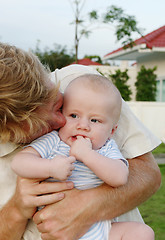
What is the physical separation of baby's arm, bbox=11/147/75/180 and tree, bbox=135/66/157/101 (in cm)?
1454

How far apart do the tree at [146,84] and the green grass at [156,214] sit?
1023cm

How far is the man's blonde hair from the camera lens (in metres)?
1.92

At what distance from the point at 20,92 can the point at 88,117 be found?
46 cm

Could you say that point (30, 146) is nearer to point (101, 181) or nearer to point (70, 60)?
point (101, 181)

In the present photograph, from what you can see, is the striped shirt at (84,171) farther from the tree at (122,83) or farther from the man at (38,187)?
the tree at (122,83)

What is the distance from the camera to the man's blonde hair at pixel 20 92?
1920 millimetres

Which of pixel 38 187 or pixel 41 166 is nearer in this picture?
pixel 41 166

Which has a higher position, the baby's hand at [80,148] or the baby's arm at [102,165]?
the baby's hand at [80,148]

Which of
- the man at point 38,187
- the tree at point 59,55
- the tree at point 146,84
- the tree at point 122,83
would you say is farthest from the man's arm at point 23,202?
the tree at point 59,55

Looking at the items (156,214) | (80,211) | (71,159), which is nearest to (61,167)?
(71,159)

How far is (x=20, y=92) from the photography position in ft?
6.36

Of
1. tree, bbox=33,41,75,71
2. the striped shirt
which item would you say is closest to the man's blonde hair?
the striped shirt

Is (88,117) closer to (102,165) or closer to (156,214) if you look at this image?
(102,165)

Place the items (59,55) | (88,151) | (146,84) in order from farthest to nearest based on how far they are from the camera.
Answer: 1. (59,55)
2. (146,84)
3. (88,151)
